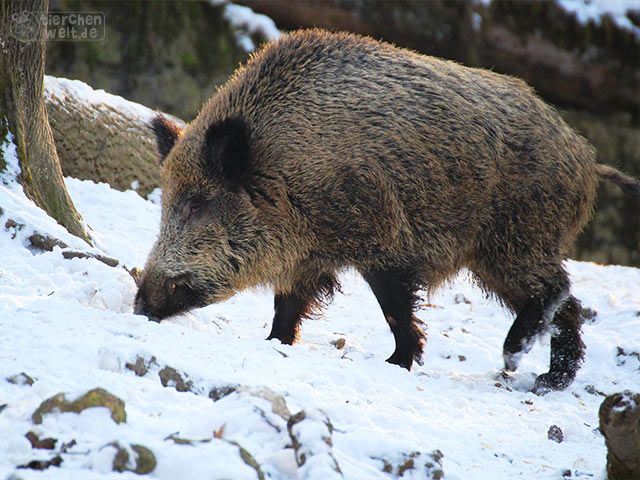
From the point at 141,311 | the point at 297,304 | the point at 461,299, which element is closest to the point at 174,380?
the point at 141,311

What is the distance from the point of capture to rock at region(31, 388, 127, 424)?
3.17 meters

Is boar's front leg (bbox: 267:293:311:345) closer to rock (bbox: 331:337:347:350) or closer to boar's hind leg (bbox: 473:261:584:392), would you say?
rock (bbox: 331:337:347:350)

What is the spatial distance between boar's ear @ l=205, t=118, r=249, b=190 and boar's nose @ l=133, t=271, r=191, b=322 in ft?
2.20

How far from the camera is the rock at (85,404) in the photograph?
10.4ft

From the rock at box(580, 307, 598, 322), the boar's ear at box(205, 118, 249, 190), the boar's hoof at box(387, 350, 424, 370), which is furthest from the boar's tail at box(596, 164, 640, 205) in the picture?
the boar's ear at box(205, 118, 249, 190)

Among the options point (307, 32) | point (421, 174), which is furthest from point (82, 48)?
point (421, 174)

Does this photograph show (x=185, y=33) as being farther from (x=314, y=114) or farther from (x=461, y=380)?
(x=461, y=380)

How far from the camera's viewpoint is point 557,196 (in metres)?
6.12

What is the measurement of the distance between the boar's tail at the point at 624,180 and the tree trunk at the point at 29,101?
368 cm

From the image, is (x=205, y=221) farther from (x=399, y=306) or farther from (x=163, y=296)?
(x=399, y=306)

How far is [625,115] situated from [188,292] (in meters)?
9.89

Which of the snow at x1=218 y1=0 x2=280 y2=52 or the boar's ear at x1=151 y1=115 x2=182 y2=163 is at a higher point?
the snow at x1=218 y1=0 x2=280 y2=52

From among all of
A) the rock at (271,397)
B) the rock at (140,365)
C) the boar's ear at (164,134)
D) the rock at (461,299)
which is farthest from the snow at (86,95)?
the rock at (271,397)

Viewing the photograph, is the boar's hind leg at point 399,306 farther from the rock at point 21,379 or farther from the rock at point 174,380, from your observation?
the rock at point 21,379
